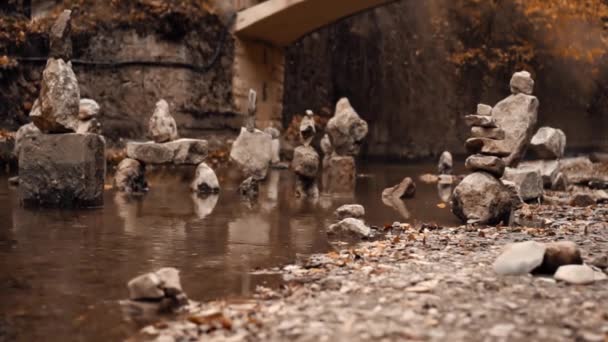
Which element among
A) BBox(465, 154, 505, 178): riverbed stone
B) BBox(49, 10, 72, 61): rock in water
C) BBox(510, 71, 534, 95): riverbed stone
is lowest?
BBox(465, 154, 505, 178): riverbed stone

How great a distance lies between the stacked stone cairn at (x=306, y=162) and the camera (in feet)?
33.5

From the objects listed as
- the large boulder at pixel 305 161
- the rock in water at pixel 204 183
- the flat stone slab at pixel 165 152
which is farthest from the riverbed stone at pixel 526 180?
the flat stone slab at pixel 165 152

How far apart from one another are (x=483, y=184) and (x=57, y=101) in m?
4.33

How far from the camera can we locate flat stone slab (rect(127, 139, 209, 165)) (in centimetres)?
1051

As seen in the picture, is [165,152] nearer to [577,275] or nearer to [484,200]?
[484,200]

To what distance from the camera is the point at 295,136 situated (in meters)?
21.1

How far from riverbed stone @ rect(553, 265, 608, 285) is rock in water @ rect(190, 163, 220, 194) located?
6.91 meters

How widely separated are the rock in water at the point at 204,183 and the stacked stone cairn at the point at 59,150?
2.42 meters

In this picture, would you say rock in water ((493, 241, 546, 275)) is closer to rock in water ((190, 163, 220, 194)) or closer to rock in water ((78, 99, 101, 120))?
rock in water ((78, 99, 101, 120))

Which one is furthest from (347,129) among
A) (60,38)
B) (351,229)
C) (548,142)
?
(351,229)

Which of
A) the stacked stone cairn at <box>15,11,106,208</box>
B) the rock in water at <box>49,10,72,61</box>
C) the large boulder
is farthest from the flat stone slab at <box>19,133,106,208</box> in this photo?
the large boulder

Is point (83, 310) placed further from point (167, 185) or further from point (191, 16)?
point (191, 16)

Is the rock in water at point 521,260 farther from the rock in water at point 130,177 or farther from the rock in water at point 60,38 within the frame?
the rock in water at point 130,177

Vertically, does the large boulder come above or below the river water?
above
